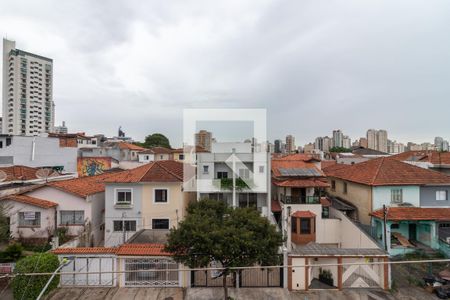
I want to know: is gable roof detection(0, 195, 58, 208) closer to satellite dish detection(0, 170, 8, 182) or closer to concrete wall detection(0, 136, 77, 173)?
satellite dish detection(0, 170, 8, 182)

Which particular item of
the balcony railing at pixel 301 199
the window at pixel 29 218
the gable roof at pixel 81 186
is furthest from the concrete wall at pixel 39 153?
the balcony railing at pixel 301 199

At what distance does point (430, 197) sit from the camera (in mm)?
17734

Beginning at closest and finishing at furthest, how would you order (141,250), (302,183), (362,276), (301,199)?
1. (141,250)
2. (362,276)
3. (302,183)
4. (301,199)

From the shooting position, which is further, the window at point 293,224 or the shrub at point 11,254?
the window at point 293,224

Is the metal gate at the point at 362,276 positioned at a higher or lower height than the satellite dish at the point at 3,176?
lower

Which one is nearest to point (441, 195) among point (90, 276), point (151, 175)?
point (151, 175)

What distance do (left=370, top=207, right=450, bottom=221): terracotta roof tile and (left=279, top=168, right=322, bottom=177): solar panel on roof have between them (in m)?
4.52

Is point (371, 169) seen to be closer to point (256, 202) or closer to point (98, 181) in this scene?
point (256, 202)

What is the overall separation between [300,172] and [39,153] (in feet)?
95.2

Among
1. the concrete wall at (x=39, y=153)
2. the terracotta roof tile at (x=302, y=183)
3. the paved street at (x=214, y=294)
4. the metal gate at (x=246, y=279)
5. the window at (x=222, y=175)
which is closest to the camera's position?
the paved street at (x=214, y=294)

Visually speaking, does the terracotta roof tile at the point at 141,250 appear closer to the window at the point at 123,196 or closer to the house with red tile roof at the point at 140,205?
the house with red tile roof at the point at 140,205

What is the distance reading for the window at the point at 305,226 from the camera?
1798 centimetres

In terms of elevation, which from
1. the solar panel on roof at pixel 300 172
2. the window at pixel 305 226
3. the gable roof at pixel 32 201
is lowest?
the window at pixel 305 226

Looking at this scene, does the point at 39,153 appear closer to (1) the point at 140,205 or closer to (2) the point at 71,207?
(2) the point at 71,207
